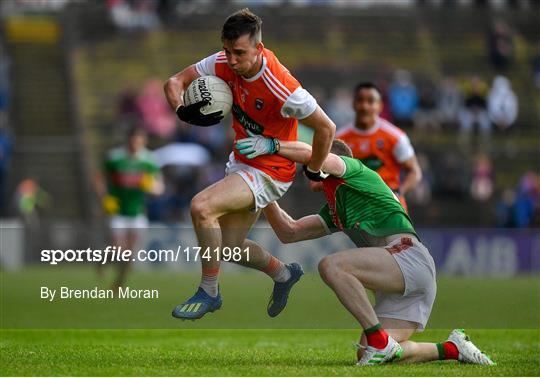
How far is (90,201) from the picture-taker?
2786 cm

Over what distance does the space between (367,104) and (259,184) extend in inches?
146

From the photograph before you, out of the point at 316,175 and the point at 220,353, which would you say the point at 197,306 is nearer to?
the point at 220,353

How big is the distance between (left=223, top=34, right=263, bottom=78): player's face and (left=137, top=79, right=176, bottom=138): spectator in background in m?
19.7

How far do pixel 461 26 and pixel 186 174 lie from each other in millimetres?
13888

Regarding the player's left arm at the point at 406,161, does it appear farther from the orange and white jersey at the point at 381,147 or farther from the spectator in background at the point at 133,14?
the spectator in background at the point at 133,14

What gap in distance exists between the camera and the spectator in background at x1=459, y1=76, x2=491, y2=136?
31516mm

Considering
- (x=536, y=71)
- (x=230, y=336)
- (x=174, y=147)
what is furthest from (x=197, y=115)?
(x=536, y=71)

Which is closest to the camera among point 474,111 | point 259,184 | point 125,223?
point 259,184

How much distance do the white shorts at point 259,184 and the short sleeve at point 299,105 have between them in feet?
2.30

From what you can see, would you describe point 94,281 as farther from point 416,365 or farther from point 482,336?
point 416,365

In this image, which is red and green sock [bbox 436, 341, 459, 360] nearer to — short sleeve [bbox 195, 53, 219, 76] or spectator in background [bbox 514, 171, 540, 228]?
short sleeve [bbox 195, 53, 219, 76]

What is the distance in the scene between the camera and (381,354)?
9.07 metres

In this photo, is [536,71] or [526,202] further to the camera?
[536,71]

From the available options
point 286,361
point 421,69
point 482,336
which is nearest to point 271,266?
point 286,361
